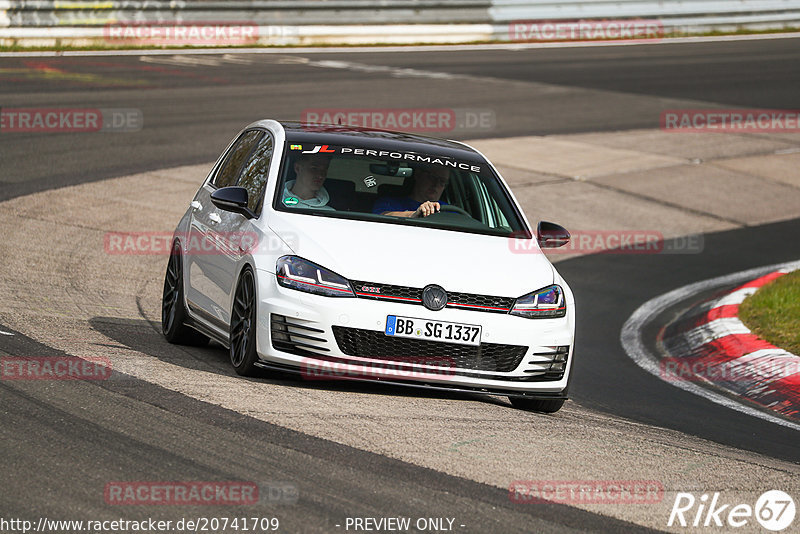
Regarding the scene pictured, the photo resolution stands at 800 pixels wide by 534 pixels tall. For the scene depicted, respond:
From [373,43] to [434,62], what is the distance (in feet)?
10.2

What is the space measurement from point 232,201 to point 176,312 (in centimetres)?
126

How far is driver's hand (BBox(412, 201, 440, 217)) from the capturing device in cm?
831

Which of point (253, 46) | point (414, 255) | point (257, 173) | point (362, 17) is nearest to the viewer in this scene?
point (414, 255)

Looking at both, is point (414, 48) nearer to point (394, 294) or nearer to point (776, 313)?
point (776, 313)

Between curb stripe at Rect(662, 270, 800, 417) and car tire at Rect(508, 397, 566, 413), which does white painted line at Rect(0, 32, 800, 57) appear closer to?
curb stripe at Rect(662, 270, 800, 417)

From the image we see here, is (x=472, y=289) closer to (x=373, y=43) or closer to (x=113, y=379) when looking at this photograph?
(x=113, y=379)

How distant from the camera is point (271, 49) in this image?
30.3m

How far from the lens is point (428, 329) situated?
7.21 metres

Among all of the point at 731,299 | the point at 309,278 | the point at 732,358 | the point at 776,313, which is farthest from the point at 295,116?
the point at 309,278

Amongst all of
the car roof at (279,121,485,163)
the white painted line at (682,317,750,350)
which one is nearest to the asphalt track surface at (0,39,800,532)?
the white painted line at (682,317,750,350)

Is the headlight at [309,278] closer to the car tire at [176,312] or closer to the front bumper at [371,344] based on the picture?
the front bumper at [371,344]

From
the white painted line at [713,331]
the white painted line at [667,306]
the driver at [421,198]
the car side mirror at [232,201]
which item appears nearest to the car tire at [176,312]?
the car side mirror at [232,201]

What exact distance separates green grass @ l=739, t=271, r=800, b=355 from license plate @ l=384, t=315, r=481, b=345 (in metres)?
3.70

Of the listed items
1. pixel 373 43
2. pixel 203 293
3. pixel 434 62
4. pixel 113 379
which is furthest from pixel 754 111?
pixel 113 379
